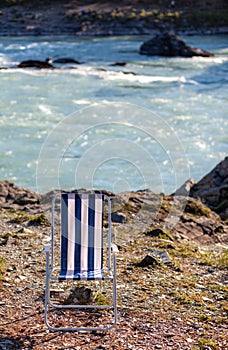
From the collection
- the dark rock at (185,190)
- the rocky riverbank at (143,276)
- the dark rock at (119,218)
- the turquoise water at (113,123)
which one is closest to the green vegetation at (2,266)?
the rocky riverbank at (143,276)

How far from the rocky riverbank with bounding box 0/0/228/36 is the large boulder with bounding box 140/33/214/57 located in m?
12.8

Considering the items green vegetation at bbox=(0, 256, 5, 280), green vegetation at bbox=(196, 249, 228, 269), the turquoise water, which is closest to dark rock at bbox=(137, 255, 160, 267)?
green vegetation at bbox=(196, 249, 228, 269)

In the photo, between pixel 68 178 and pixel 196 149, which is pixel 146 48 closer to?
pixel 196 149

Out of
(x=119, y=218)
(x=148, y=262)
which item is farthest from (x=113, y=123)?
(x=148, y=262)

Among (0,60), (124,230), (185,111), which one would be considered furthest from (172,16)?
(124,230)

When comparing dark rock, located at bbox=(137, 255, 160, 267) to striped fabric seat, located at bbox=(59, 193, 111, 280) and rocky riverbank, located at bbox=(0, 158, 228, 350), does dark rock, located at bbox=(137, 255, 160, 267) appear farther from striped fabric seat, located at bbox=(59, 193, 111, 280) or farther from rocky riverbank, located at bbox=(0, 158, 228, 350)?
striped fabric seat, located at bbox=(59, 193, 111, 280)

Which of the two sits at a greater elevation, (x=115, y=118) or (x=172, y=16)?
(x=172, y=16)

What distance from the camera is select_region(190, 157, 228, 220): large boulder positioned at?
10938 mm

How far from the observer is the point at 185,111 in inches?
907

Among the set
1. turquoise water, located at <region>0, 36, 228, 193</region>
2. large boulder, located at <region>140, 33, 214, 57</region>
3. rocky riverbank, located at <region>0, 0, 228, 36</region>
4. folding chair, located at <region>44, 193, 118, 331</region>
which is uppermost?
rocky riverbank, located at <region>0, 0, 228, 36</region>

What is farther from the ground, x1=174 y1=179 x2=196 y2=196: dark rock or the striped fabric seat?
the striped fabric seat

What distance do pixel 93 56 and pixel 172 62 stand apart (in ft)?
15.1

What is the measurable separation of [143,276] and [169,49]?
1313 inches

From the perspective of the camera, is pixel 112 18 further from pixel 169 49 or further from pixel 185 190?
pixel 185 190
